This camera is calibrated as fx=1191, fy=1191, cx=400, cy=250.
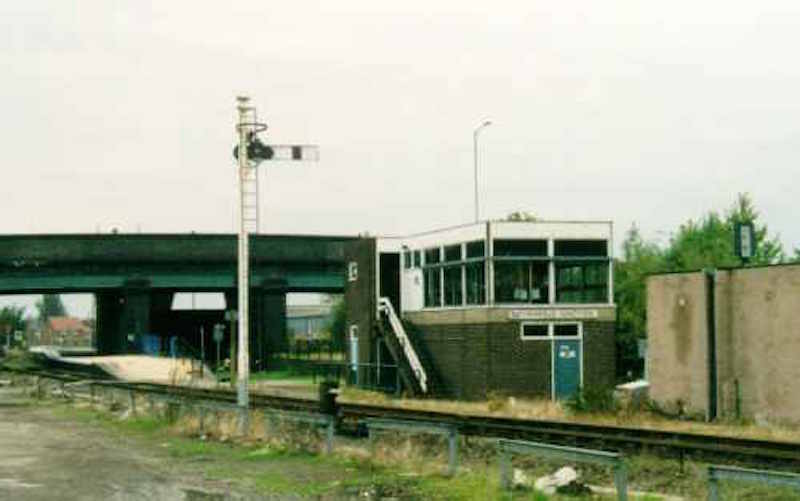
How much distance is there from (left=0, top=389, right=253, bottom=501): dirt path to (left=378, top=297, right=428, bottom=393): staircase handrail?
14198mm

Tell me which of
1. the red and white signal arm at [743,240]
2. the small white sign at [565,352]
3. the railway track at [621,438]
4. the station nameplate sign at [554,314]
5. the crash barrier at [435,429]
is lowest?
the railway track at [621,438]

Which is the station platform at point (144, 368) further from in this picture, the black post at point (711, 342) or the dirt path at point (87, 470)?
the black post at point (711, 342)

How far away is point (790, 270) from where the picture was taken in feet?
88.5

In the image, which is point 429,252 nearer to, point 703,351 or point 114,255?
point 703,351

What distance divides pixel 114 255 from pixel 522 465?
57.0 meters

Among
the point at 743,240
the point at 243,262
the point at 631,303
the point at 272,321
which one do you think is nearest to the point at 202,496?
the point at 243,262

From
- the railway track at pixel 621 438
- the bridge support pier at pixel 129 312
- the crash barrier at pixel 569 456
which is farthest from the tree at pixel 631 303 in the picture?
the crash barrier at pixel 569 456

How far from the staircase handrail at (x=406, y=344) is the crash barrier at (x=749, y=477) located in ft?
93.0

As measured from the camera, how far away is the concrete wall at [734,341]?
26.9m

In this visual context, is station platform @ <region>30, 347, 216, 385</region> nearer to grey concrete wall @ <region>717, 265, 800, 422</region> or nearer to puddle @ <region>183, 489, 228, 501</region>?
grey concrete wall @ <region>717, 265, 800, 422</region>

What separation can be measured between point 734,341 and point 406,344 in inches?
574

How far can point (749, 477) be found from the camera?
1148 centimetres

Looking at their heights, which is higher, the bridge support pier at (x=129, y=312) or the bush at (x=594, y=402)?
the bridge support pier at (x=129, y=312)

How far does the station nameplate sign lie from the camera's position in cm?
3709
